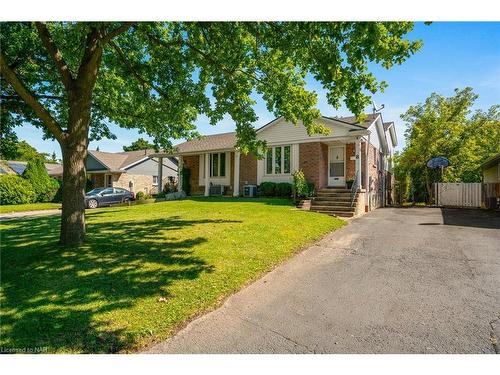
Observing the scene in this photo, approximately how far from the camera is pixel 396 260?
668 centimetres

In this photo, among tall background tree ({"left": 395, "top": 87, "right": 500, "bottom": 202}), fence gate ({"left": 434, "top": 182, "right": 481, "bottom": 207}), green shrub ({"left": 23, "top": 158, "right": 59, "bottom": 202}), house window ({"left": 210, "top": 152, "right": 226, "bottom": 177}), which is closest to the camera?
fence gate ({"left": 434, "top": 182, "right": 481, "bottom": 207})

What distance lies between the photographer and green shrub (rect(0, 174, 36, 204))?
24578 millimetres

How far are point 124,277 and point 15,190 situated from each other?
26.7 metres

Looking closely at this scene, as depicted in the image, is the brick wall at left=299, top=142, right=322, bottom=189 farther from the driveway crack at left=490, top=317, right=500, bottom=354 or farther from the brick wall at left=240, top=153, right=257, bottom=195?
the driveway crack at left=490, top=317, right=500, bottom=354

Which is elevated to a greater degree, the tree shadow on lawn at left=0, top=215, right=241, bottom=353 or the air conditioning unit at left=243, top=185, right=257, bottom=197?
the air conditioning unit at left=243, top=185, right=257, bottom=197

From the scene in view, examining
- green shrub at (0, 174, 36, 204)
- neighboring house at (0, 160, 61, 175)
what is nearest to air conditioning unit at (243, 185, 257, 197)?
green shrub at (0, 174, 36, 204)

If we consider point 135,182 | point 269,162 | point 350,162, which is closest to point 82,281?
point 269,162

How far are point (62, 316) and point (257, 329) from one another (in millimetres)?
2495

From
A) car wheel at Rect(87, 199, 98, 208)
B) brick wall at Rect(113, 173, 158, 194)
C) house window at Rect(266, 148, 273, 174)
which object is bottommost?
car wheel at Rect(87, 199, 98, 208)

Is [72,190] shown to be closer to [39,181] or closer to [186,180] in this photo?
[186,180]

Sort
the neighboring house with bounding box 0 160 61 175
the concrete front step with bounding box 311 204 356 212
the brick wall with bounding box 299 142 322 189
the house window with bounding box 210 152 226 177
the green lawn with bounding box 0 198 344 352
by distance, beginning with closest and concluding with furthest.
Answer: the green lawn with bounding box 0 198 344 352
the concrete front step with bounding box 311 204 356 212
the brick wall with bounding box 299 142 322 189
the house window with bounding box 210 152 226 177
the neighboring house with bounding box 0 160 61 175

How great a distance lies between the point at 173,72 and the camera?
10.1m

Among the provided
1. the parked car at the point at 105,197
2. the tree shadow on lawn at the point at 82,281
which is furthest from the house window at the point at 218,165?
the tree shadow on lawn at the point at 82,281

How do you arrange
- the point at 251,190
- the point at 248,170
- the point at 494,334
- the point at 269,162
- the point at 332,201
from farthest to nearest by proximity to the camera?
the point at 248,170
the point at 269,162
the point at 251,190
the point at 332,201
the point at 494,334
